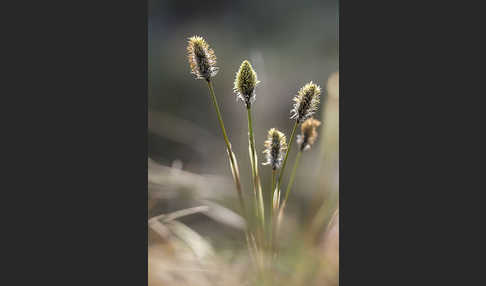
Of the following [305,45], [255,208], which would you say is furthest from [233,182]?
[305,45]

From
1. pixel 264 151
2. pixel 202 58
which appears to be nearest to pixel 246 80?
pixel 202 58

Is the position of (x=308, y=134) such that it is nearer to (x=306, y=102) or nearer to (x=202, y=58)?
(x=306, y=102)

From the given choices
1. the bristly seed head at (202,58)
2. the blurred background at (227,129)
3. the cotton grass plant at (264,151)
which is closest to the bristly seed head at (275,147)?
the cotton grass plant at (264,151)

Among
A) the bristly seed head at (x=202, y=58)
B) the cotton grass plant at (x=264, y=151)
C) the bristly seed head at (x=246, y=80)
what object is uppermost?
the bristly seed head at (x=202, y=58)

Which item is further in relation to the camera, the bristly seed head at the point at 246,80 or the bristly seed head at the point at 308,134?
the bristly seed head at the point at 308,134

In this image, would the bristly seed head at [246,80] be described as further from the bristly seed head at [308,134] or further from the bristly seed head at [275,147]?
the bristly seed head at [308,134]

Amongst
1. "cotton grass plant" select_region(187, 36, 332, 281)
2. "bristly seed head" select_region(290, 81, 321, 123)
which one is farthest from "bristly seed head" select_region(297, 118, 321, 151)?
"bristly seed head" select_region(290, 81, 321, 123)

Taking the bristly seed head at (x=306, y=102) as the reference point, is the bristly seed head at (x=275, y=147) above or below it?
below

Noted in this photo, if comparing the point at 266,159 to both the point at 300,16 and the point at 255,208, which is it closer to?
the point at 255,208
